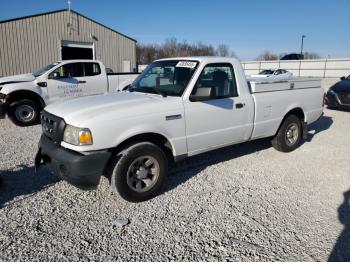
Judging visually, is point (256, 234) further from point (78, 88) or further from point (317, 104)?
point (78, 88)

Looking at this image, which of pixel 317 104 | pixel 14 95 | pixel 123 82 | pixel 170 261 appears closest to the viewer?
pixel 170 261

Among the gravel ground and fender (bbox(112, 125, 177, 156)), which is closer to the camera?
the gravel ground

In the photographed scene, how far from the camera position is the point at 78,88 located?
924 cm

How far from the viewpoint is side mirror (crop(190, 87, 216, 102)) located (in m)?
4.15

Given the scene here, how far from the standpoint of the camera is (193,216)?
11.8ft

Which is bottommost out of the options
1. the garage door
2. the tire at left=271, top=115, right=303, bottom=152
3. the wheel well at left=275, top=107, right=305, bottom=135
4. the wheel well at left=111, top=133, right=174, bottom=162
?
the tire at left=271, top=115, right=303, bottom=152

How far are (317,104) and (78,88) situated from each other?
6853 mm

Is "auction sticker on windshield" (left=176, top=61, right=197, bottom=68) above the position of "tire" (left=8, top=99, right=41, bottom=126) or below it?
above

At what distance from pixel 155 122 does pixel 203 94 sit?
2.77 ft

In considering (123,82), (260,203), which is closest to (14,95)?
(123,82)

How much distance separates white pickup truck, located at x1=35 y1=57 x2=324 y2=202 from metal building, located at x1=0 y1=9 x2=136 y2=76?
18.1m

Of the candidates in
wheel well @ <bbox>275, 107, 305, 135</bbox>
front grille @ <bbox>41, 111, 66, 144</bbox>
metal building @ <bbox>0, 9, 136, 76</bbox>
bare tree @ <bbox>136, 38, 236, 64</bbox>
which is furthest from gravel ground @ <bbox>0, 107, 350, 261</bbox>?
bare tree @ <bbox>136, 38, 236, 64</bbox>

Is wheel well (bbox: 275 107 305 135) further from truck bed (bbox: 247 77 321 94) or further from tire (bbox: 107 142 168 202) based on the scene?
tire (bbox: 107 142 168 202)

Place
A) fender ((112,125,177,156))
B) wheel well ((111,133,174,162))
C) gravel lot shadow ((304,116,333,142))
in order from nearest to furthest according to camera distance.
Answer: fender ((112,125,177,156))
wheel well ((111,133,174,162))
gravel lot shadow ((304,116,333,142))
